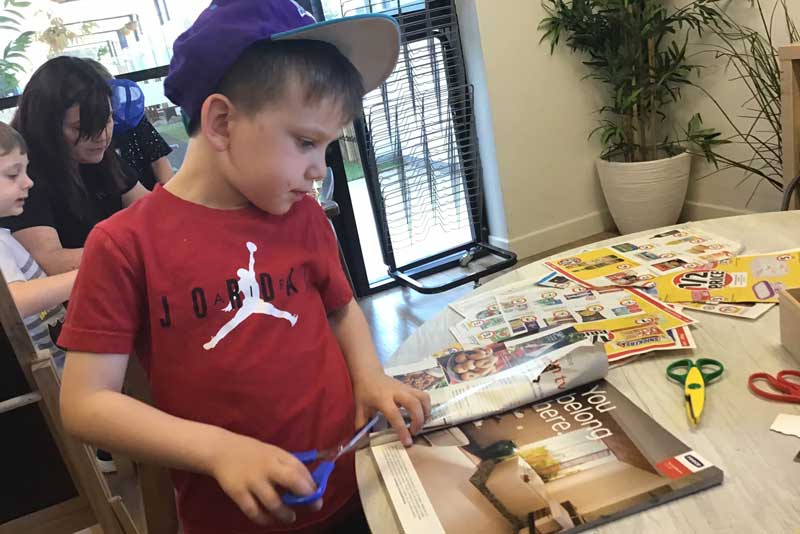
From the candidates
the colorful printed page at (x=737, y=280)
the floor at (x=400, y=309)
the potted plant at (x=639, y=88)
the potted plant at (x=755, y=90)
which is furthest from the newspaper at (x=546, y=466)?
the potted plant at (x=639, y=88)

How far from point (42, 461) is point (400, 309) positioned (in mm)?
1613

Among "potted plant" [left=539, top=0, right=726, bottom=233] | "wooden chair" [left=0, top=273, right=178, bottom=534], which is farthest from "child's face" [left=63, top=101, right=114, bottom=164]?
"potted plant" [left=539, top=0, right=726, bottom=233]

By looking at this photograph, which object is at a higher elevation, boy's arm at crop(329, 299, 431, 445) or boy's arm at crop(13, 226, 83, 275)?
boy's arm at crop(13, 226, 83, 275)

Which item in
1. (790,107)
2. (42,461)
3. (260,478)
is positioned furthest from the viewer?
(790,107)

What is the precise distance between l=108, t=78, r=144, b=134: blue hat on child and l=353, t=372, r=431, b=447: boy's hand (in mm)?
1478

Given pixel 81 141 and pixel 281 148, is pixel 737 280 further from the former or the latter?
pixel 81 141

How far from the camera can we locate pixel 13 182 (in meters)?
1.68

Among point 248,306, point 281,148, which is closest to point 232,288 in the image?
point 248,306

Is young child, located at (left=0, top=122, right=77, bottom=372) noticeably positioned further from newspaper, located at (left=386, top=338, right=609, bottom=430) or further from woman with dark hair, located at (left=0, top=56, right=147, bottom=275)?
newspaper, located at (left=386, top=338, right=609, bottom=430)

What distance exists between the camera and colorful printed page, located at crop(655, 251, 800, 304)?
3.18 feet

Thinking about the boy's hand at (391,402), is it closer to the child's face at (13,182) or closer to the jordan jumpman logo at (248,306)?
the jordan jumpman logo at (248,306)

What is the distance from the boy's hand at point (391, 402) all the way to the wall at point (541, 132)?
2309mm

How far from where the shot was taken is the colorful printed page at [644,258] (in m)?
1.11

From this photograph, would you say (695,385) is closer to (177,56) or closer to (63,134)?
(177,56)
